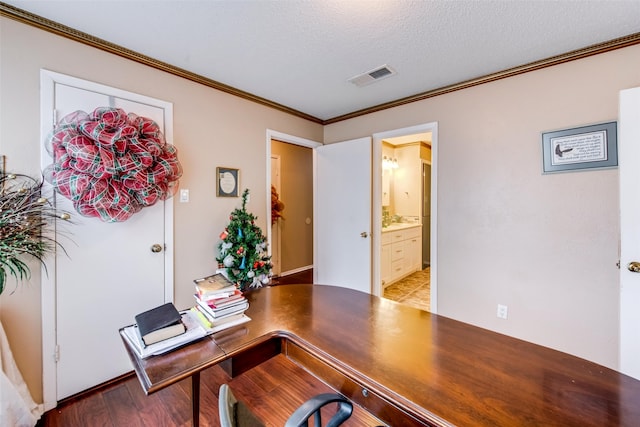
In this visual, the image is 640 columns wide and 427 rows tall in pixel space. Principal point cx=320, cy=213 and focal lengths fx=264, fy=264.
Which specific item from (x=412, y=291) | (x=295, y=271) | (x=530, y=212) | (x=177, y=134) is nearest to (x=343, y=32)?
A: (x=177, y=134)

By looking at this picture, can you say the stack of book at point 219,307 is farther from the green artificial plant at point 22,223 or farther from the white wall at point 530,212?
the white wall at point 530,212

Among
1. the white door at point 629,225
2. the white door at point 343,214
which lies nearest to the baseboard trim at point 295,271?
the white door at point 343,214

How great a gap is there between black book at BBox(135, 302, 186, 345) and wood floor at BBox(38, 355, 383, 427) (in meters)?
0.90

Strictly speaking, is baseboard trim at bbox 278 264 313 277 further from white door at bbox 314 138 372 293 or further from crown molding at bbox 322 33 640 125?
crown molding at bbox 322 33 640 125

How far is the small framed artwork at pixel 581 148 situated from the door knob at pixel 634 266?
70cm

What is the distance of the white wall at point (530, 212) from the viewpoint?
1873 millimetres

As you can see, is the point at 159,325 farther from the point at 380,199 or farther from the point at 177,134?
the point at 380,199

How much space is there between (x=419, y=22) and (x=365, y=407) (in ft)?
6.65

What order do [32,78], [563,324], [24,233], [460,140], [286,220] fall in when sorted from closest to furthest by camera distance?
[24,233] < [32,78] < [563,324] < [460,140] < [286,220]

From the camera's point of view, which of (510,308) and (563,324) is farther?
(510,308)

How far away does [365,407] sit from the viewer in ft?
2.75

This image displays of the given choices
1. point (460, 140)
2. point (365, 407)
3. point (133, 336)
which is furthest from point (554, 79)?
point (133, 336)

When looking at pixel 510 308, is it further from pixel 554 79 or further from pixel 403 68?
pixel 403 68

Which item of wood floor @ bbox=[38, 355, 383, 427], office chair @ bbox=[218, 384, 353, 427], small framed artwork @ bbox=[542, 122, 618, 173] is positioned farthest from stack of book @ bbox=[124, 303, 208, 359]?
small framed artwork @ bbox=[542, 122, 618, 173]
